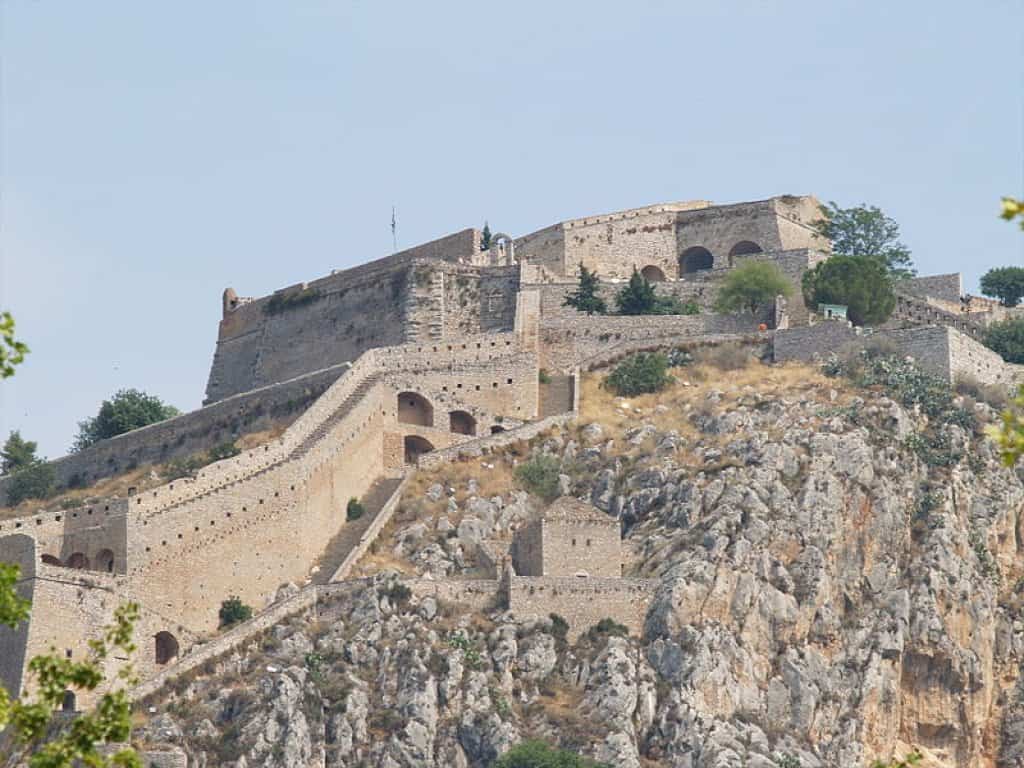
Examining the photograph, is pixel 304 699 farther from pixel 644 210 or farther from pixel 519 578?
pixel 644 210

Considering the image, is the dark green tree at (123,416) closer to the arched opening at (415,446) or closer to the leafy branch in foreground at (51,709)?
the arched opening at (415,446)

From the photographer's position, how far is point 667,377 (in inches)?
2958

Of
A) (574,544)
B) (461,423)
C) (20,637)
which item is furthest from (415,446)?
(20,637)

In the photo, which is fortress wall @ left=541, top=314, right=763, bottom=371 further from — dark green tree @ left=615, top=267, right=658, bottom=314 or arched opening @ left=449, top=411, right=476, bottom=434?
arched opening @ left=449, top=411, right=476, bottom=434

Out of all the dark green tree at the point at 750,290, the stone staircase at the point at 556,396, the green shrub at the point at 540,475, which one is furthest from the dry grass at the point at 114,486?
the dark green tree at the point at 750,290

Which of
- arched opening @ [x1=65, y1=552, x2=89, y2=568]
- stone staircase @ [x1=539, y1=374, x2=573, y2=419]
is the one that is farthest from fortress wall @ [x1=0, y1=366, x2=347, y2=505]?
arched opening @ [x1=65, y1=552, x2=89, y2=568]

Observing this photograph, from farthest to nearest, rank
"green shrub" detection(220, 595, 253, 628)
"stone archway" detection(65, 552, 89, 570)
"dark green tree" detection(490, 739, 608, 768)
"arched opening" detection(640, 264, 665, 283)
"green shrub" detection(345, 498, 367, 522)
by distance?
"arched opening" detection(640, 264, 665, 283)
"green shrub" detection(345, 498, 367, 522)
"stone archway" detection(65, 552, 89, 570)
"green shrub" detection(220, 595, 253, 628)
"dark green tree" detection(490, 739, 608, 768)

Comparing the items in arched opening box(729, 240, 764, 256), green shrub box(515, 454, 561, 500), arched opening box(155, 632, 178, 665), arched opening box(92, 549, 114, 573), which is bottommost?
arched opening box(155, 632, 178, 665)

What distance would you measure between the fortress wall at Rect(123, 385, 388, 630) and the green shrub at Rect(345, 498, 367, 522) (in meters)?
0.20

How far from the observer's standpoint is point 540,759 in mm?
55000

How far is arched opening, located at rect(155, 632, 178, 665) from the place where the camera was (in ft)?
198

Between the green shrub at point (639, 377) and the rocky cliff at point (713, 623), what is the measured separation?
1.18m

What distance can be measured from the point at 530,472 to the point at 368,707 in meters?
13.2

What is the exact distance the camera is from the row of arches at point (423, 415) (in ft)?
240
